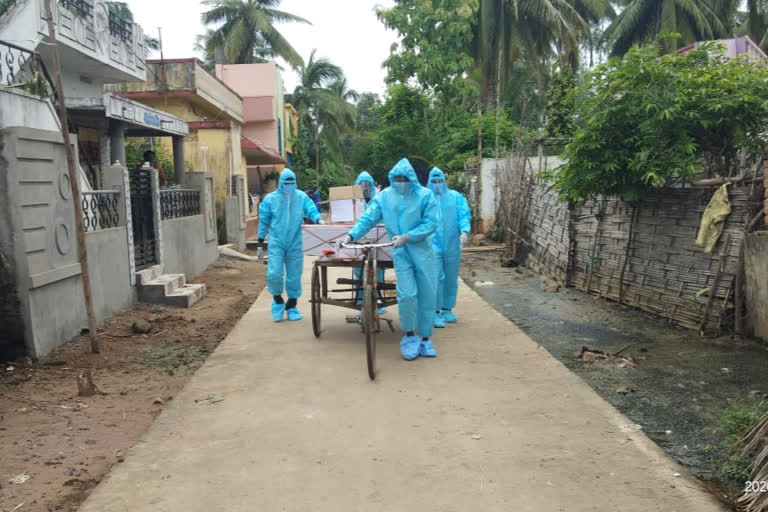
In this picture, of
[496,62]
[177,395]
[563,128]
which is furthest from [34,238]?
[496,62]

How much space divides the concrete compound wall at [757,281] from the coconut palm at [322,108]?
96.6 ft

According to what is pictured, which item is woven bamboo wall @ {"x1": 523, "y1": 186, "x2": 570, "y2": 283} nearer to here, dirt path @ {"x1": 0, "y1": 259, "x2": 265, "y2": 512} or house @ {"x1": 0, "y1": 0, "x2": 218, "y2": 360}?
dirt path @ {"x1": 0, "y1": 259, "x2": 265, "y2": 512}

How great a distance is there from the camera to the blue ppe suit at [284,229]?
23.6 ft

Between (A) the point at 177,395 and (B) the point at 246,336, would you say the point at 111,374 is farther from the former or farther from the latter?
(B) the point at 246,336

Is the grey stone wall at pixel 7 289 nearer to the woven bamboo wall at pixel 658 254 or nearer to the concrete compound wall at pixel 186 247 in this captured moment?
the concrete compound wall at pixel 186 247

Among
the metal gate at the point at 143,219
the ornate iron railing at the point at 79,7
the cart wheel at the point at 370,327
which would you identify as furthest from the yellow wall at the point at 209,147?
the cart wheel at the point at 370,327

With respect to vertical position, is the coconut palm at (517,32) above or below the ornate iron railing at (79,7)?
above

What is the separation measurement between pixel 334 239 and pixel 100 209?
319 cm

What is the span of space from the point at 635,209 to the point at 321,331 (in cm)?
400

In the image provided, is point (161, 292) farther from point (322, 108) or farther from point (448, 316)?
point (322, 108)

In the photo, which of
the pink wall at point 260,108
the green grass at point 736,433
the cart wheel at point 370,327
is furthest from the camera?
the pink wall at point 260,108

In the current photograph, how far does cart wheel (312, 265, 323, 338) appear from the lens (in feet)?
20.2

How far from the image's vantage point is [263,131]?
26.7m

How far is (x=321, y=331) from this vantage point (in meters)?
6.76
